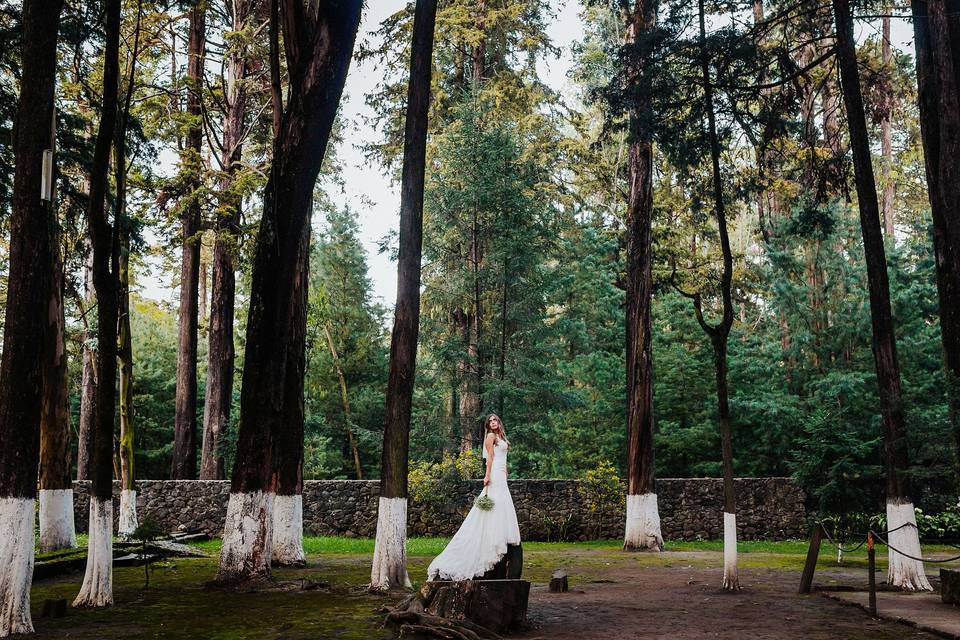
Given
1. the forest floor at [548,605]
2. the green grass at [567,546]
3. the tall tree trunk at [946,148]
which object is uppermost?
the tall tree trunk at [946,148]

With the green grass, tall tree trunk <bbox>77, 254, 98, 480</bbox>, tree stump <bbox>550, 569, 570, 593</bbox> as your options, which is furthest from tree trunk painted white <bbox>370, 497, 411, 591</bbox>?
tall tree trunk <bbox>77, 254, 98, 480</bbox>

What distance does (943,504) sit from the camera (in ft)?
66.6

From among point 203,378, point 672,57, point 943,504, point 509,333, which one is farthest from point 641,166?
point 203,378

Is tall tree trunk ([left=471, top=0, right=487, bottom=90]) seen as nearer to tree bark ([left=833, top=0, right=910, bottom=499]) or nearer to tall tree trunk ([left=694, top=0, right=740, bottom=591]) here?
tall tree trunk ([left=694, top=0, right=740, bottom=591])

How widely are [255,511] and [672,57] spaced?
10277 mm

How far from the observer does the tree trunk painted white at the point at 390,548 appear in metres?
10.6

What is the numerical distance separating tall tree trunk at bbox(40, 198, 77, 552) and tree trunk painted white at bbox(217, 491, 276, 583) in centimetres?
565

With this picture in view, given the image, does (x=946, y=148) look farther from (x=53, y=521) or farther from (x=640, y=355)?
(x=53, y=521)

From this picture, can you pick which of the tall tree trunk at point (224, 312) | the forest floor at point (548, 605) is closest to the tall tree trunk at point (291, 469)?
the forest floor at point (548, 605)

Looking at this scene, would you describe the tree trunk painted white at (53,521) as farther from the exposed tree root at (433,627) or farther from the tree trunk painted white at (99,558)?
the exposed tree root at (433,627)

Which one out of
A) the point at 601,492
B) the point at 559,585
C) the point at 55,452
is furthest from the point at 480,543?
the point at 601,492

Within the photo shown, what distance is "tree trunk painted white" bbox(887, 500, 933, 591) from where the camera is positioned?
11.3 metres

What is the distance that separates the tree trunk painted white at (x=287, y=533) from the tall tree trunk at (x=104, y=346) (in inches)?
169

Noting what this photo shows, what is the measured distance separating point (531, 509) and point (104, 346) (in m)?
12.9
